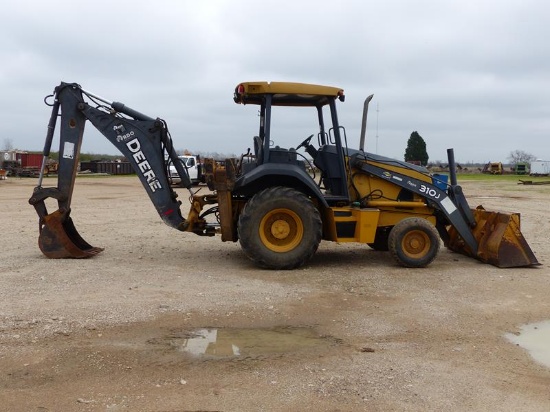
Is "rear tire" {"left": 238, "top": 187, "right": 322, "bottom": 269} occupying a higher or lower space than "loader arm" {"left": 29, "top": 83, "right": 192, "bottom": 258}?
lower

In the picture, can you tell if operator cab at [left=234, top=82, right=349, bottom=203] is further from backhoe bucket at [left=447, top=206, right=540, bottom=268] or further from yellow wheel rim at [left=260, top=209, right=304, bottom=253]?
backhoe bucket at [left=447, top=206, right=540, bottom=268]

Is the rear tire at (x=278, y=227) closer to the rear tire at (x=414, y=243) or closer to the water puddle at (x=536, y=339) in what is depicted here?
the rear tire at (x=414, y=243)

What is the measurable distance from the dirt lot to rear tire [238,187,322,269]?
0.26 metres

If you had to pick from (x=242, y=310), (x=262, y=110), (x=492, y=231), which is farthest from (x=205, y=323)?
(x=492, y=231)

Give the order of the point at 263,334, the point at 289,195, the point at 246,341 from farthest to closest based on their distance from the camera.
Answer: the point at 289,195, the point at 263,334, the point at 246,341

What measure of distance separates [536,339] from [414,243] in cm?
354

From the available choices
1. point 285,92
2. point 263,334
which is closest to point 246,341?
point 263,334

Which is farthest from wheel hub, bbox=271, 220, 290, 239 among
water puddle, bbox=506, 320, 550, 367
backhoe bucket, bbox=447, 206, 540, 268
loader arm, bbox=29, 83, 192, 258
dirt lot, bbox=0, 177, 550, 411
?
water puddle, bbox=506, 320, 550, 367

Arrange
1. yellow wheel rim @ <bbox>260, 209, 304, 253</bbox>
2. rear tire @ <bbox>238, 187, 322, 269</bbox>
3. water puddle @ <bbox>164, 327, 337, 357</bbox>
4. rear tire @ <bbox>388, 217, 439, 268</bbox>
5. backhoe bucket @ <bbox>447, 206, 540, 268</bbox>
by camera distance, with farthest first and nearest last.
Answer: backhoe bucket @ <bbox>447, 206, 540, 268</bbox> < rear tire @ <bbox>388, 217, 439, 268</bbox> < yellow wheel rim @ <bbox>260, 209, 304, 253</bbox> < rear tire @ <bbox>238, 187, 322, 269</bbox> < water puddle @ <bbox>164, 327, 337, 357</bbox>

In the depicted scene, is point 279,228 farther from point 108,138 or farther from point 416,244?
point 108,138

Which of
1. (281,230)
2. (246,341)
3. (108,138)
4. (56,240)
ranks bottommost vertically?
(246,341)

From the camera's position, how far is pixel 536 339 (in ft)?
20.0

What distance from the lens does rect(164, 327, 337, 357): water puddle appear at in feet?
18.1

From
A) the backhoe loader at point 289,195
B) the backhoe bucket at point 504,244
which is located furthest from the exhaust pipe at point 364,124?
the backhoe bucket at point 504,244
